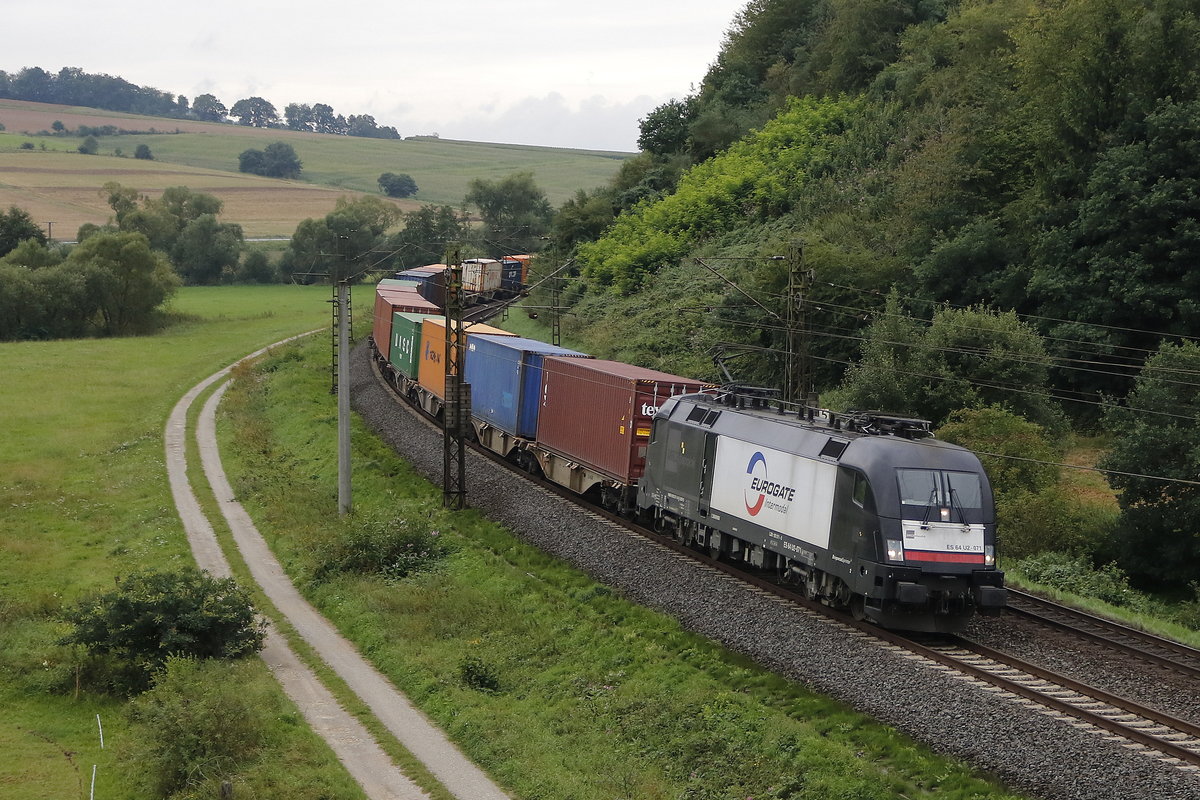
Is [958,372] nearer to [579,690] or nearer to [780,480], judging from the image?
[780,480]

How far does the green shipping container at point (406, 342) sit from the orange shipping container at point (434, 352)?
1019 millimetres

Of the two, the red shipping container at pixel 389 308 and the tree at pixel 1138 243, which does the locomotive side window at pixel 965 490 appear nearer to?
the tree at pixel 1138 243

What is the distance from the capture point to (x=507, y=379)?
40.2 meters

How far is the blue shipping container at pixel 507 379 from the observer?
38.5 metres

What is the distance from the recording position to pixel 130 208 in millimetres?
130000

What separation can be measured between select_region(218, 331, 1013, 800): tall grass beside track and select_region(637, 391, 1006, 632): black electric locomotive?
2841 mm

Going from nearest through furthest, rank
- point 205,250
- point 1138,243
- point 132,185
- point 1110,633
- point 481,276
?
1. point 1110,633
2. point 1138,243
3. point 481,276
4. point 205,250
5. point 132,185

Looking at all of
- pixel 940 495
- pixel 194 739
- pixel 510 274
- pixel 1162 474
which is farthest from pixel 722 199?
pixel 194 739

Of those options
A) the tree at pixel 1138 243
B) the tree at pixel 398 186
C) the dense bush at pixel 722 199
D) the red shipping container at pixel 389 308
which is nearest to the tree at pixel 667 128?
the dense bush at pixel 722 199

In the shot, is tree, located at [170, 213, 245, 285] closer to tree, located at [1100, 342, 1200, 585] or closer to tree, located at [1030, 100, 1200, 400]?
tree, located at [1030, 100, 1200, 400]

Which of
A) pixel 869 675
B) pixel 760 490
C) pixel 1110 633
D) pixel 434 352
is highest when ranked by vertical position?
pixel 760 490

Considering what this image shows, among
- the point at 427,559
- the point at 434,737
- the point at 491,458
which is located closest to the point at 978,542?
the point at 434,737

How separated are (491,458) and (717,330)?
15.3 metres

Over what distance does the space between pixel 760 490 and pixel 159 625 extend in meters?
13.1
